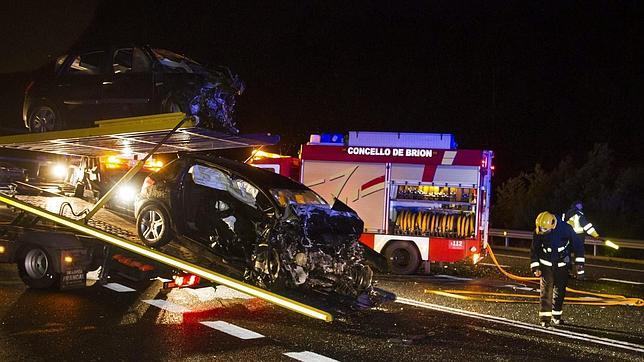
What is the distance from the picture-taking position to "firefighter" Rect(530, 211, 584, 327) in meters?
8.35

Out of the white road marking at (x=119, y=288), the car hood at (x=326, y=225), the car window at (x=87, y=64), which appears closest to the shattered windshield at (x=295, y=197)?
the car hood at (x=326, y=225)

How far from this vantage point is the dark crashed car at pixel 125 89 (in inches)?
298

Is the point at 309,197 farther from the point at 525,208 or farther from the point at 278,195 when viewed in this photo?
the point at 525,208

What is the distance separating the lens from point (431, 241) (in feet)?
42.0

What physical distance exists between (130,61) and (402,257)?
23.2 feet

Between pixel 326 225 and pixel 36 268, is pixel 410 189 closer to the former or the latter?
pixel 326 225

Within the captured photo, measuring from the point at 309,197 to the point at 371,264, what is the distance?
1395mm

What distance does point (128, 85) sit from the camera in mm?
7836

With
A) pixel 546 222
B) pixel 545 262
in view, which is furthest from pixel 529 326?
pixel 546 222

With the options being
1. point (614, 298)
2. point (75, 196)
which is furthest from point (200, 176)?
point (614, 298)

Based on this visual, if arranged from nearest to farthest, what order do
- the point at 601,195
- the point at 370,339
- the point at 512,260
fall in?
the point at 370,339
the point at 512,260
the point at 601,195

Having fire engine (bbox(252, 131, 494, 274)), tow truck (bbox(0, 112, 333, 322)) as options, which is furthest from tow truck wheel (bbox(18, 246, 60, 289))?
fire engine (bbox(252, 131, 494, 274))

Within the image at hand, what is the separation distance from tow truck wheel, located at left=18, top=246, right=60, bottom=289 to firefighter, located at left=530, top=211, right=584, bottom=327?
635 centimetres

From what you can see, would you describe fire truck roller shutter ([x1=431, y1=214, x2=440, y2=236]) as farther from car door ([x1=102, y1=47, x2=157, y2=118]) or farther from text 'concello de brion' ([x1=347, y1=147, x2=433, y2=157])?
car door ([x1=102, y1=47, x2=157, y2=118])
